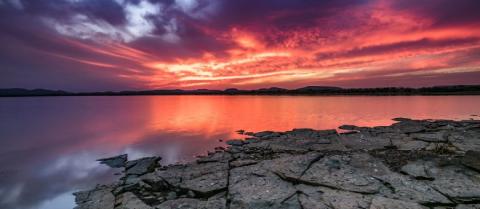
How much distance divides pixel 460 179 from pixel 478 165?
1086mm

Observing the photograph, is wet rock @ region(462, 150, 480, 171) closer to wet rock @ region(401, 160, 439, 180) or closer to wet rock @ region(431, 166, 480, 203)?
wet rock @ region(431, 166, 480, 203)

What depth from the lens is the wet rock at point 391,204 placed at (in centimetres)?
500

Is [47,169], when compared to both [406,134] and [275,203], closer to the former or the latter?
[275,203]

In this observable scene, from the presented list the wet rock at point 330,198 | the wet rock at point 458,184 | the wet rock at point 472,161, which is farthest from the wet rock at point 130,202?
the wet rock at point 472,161

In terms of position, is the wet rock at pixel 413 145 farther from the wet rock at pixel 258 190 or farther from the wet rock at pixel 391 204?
the wet rock at pixel 258 190

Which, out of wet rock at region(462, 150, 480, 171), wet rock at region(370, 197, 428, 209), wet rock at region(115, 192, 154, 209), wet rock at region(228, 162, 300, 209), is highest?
wet rock at region(462, 150, 480, 171)

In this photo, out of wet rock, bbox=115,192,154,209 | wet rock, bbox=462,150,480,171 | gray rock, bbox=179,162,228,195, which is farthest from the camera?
wet rock, bbox=462,150,480,171

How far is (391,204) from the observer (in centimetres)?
511

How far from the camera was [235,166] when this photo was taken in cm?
831

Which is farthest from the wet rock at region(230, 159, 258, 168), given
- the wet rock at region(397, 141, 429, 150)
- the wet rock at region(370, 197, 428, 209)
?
the wet rock at region(397, 141, 429, 150)

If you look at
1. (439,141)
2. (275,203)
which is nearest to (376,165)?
(275,203)

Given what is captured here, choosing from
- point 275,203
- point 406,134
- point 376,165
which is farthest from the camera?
point 406,134

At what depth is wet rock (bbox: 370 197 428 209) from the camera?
5.00 meters

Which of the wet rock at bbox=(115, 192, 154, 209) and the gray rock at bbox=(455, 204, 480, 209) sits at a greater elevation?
the gray rock at bbox=(455, 204, 480, 209)
